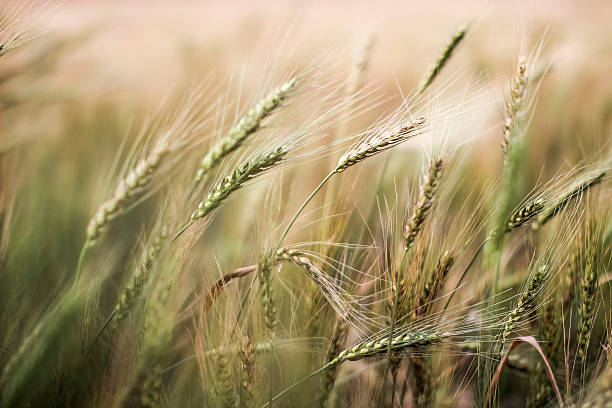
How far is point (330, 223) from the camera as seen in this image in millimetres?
781

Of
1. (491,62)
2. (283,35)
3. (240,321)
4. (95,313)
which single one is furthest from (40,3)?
(491,62)

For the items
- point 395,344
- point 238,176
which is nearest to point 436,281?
point 395,344

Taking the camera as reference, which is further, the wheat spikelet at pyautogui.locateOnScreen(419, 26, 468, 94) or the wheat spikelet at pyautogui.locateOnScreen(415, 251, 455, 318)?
the wheat spikelet at pyautogui.locateOnScreen(419, 26, 468, 94)

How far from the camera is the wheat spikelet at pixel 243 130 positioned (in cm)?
63

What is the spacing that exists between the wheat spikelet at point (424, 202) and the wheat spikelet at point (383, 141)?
0.19 feet

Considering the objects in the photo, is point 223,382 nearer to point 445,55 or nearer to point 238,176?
point 238,176

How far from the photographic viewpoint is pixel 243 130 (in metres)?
0.63

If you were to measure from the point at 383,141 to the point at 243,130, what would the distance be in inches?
7.9

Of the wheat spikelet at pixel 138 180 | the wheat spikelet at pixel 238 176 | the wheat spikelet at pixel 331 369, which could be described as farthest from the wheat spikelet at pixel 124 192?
the wheat spikelet at pixel 331 369

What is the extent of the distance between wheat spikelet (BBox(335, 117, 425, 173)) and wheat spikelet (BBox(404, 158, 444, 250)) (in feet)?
0.19

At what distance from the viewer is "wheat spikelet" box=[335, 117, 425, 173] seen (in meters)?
0.62

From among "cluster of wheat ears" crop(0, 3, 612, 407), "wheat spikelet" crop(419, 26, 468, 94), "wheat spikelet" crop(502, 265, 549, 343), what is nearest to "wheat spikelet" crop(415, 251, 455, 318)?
"cluster of wheat ears" crop(0, 3, 612, 407)

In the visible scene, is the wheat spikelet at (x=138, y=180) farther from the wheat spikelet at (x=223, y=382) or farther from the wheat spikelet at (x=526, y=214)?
the wheat spikelet at (x=526, y=214)

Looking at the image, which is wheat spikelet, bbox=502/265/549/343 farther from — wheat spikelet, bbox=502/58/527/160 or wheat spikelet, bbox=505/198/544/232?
wheat spikelet, bbox=502/58/527/160
